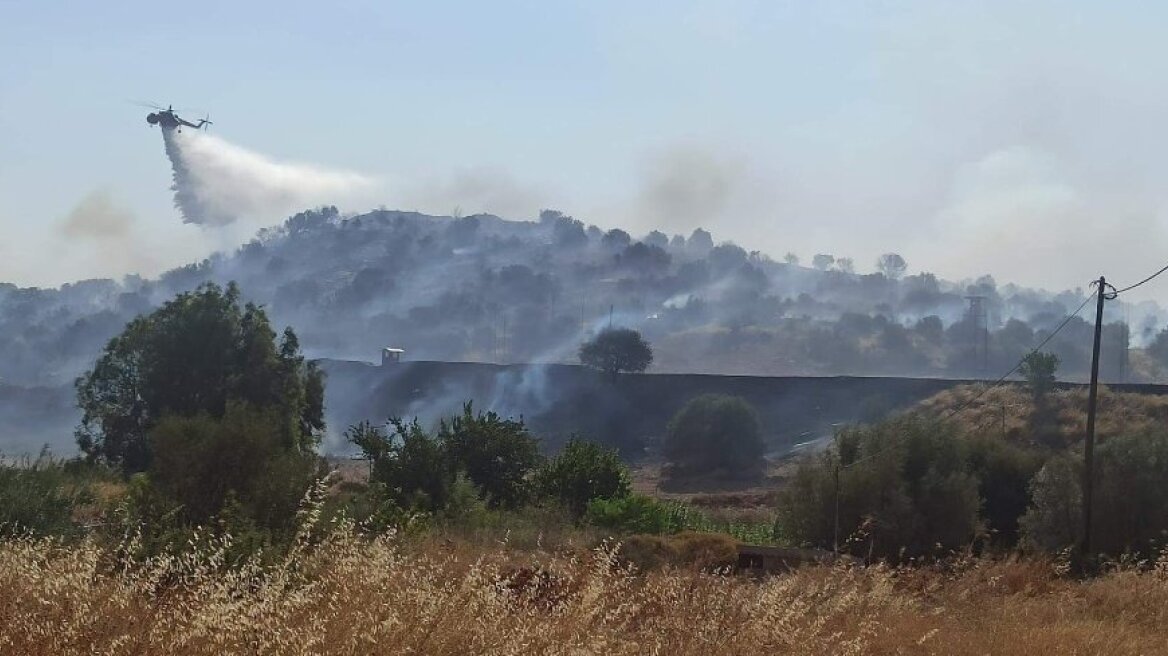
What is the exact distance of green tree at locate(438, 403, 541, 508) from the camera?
37000mm

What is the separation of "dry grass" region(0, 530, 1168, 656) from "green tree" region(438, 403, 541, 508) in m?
25.3

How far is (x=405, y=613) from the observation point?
6.78 meters

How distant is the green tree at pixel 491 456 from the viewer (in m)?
37.0

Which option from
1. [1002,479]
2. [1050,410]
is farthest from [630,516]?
[1050,410]

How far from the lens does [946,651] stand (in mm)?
10727

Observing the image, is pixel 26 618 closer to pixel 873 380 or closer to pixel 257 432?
pixel 257 432

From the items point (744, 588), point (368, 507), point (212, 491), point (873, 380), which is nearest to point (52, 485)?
point (212, 491)

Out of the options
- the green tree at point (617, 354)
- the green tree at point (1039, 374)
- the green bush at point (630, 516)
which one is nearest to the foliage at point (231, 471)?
the green bush at point (630, 516)

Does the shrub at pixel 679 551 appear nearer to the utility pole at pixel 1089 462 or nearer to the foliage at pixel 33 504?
the foliage at pixel 33 504

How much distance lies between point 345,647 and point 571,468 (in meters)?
31.7

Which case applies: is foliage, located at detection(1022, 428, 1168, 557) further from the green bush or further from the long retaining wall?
the long retaining wall

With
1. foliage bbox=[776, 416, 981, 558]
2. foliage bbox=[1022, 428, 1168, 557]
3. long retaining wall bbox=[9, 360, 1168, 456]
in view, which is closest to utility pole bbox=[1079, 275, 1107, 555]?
foliage bbox=[1022, 428, 1168, 557]

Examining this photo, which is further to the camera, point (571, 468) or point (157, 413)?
point (157, 413)

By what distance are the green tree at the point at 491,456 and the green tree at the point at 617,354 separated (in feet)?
208
